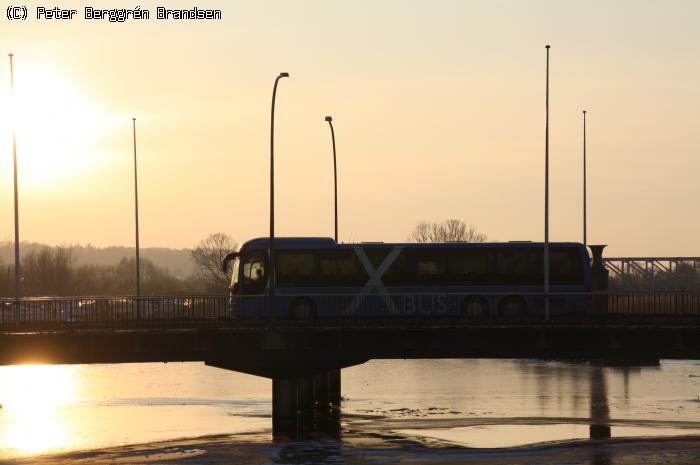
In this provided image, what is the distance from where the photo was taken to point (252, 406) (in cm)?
7900

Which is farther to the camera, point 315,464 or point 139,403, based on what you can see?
point 139,403

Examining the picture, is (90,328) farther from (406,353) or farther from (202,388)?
(202,388)

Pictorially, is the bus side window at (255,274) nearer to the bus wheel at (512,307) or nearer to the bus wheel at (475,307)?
the bus wheel at (475,307)

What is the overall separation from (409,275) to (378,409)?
9058 millimetres

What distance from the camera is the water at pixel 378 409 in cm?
6084

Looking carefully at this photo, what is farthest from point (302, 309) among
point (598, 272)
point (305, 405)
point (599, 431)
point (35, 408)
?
point (35, 408)

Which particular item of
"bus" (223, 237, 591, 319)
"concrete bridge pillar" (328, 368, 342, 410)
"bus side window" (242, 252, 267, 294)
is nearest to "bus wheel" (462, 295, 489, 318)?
"bus" (223, 237, 591, 319)

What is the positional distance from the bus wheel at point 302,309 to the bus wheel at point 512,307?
29.4 ft

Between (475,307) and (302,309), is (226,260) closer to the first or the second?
(302,309)

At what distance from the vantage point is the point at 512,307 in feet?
226

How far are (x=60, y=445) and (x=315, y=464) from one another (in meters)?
12.3

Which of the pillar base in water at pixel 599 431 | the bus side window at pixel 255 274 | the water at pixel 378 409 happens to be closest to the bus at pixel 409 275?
the bus side window at pixel 255 274

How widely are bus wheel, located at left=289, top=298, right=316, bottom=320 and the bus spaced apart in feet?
0.16

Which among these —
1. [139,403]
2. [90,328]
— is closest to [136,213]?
[139,403]
